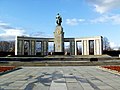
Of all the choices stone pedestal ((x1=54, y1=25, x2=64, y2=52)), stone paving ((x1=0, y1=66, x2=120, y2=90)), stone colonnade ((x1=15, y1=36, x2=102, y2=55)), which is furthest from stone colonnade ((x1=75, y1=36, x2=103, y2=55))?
stone paving ((x1=0, y1=66, x2=120, y2=90))

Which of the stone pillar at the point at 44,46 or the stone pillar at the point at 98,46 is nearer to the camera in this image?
the stone pillar at the point at 98,46

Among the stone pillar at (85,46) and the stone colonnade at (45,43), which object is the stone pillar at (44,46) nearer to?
the stone colonnade at (45,43)

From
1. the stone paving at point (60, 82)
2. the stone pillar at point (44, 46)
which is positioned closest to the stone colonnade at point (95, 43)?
the stone pillar at point (44, 46)

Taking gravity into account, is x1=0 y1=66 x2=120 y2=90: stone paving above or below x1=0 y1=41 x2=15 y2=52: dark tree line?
below

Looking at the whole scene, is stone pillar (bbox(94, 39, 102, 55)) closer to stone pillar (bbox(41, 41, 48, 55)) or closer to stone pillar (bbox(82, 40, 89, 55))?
stone pillar (bbox(82, 40, 89, 55))

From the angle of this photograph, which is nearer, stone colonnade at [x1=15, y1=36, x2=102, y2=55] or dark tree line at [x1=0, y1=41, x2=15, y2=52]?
stone colonnade at [x1=15, y1=36, x2=102, y2=55]

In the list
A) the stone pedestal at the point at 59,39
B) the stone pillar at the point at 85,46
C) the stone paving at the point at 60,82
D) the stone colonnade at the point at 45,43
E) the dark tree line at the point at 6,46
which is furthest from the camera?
the dark tree line at the point at 6,46

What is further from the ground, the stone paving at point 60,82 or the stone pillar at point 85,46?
the stone pillar at point 85,46

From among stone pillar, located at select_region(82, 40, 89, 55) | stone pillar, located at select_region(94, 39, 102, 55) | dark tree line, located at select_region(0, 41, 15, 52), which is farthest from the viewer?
dark tree line, located at select_region(0, 41, 15, 52)

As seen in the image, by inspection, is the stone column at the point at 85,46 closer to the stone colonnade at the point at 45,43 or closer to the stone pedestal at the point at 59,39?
the stone colonnade at the point at 45,43

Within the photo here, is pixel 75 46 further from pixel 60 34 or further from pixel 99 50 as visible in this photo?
pixel 60 34

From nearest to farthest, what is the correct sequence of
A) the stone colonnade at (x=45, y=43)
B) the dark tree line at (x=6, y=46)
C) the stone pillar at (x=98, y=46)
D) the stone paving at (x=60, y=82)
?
the stone paving at (x=60, y=82) → the stone colonnade at (x=45, y=43) → the stone pillar at (x=98, y=46) → the dark tree line at (x=6, y=46)

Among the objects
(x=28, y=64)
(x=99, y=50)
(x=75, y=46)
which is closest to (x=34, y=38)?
(x=75, y=46)

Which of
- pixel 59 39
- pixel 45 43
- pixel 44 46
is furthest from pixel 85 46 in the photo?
pixel 59 39
